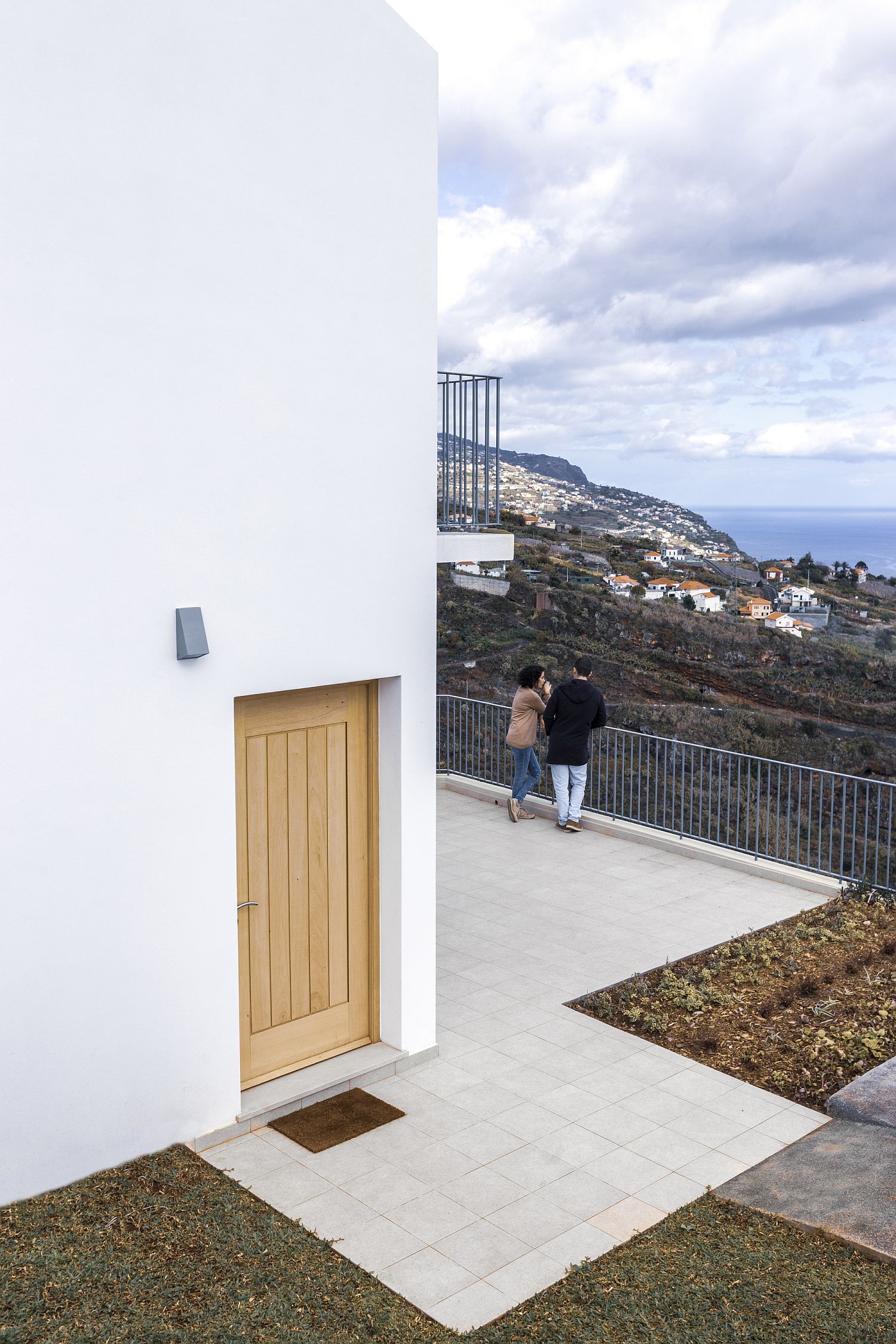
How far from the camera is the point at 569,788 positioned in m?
11.8

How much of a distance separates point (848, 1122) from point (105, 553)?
4934mm

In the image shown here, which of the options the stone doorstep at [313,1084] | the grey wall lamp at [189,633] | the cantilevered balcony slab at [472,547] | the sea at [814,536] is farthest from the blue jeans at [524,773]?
the sea at [814,536]

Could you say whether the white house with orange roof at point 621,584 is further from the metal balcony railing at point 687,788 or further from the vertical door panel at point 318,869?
the vertical door panel at point 318,869

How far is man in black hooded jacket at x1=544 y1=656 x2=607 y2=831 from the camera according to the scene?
37.2 ft

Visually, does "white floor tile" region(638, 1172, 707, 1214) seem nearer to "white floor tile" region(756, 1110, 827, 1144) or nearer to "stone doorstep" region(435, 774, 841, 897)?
"white floor tile" region(756, 1110, 827, 1144)

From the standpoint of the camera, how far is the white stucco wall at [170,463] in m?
4.46

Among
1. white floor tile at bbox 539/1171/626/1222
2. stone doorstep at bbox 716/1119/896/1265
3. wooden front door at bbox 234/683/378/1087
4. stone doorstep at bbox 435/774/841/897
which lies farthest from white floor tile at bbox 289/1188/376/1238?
stone doorstep at bbox 435/774/841/897

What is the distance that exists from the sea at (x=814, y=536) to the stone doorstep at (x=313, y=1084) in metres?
37.1


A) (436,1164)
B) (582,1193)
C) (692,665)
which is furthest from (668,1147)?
(692,665)

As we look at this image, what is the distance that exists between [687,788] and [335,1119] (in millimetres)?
7297

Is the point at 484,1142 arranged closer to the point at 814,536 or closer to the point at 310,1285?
the point at 310,1285

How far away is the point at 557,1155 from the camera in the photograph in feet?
18.0

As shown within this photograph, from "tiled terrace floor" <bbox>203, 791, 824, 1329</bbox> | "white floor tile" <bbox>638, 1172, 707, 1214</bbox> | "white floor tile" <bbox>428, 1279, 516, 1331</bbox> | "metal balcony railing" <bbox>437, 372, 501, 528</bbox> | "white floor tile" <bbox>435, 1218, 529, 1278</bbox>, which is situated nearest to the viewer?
"white floor tile" <bbox>428, 1279, 516, 1331</bbox>

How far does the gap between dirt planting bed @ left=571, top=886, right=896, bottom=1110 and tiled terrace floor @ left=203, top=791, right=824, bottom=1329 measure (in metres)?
0.21
